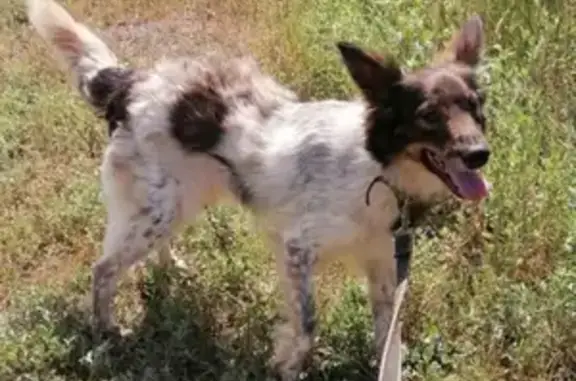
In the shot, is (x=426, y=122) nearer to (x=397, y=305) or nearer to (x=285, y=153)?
(x=397, y=305)

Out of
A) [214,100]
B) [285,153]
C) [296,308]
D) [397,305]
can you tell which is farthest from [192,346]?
[397,305]

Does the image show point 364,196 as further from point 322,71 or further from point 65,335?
point 322,71

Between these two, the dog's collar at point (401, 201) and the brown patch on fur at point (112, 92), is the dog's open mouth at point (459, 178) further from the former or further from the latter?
the brown patch on fur at point (112, 92)

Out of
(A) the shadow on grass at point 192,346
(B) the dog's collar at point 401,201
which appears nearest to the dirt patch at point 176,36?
(A) the shadow on grass at point 192,346

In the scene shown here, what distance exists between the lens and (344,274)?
557 centimetres

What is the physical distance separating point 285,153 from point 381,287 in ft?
2.33

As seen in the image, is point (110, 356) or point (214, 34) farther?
point (214, 34)

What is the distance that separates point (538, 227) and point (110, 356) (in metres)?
1.98

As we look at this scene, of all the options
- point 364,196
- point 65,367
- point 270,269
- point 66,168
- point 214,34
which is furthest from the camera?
point 214,34

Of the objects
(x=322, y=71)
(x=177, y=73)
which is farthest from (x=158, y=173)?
(x=322, y=71)

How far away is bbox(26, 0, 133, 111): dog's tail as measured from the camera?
17.4 feet

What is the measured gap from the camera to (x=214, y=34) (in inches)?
328

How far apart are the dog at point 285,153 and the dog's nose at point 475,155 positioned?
0.5 inches

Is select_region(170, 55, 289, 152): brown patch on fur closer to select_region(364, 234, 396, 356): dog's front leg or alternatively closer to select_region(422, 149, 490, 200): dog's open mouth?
select_region(364, 234, 396, 356): dog's front leg
